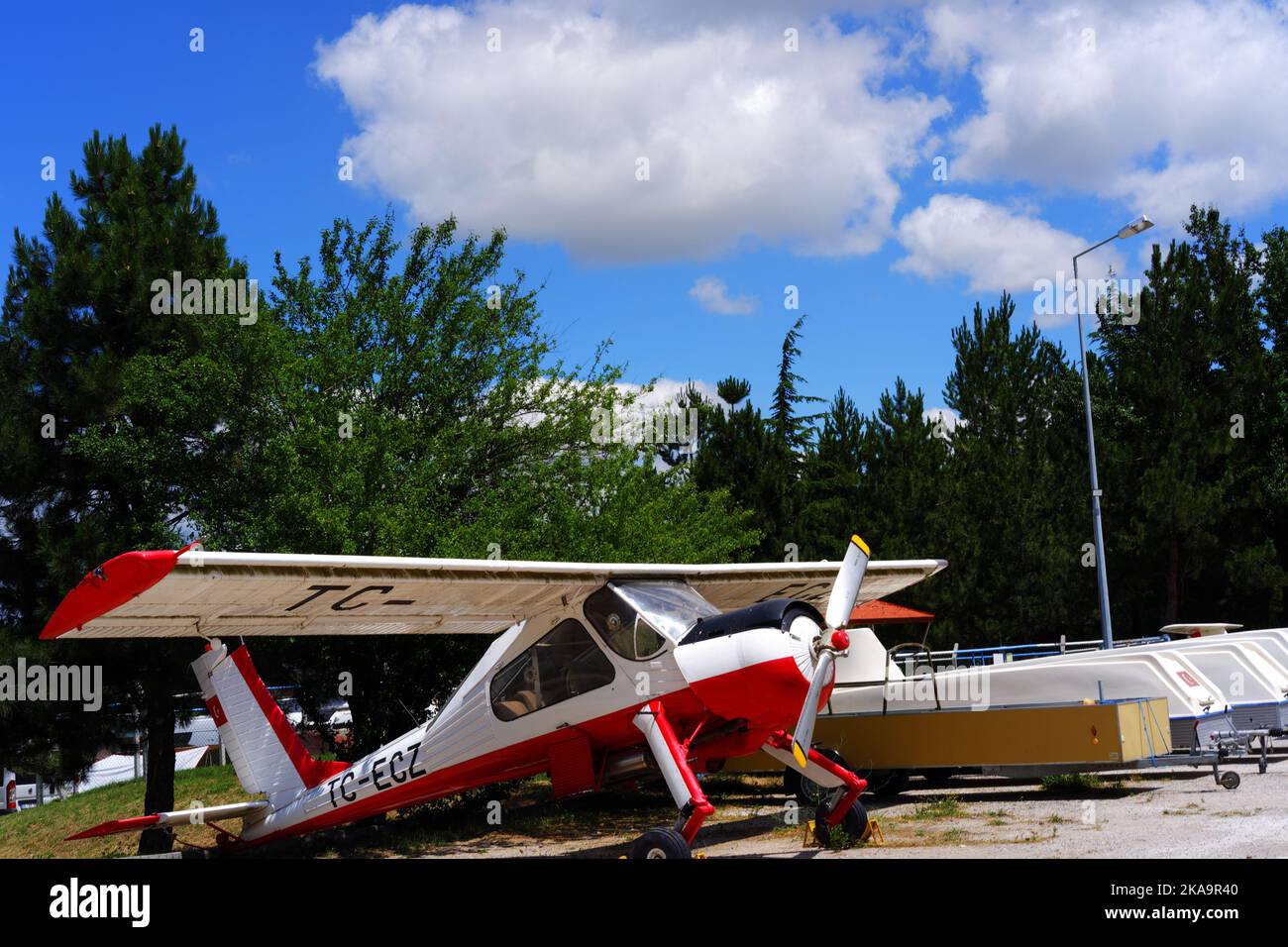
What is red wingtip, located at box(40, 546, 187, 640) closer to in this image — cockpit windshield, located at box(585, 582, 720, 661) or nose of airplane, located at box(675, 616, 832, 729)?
cockpit windshield, located at box(585, 582, 720, 661)

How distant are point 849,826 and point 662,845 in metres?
2.43

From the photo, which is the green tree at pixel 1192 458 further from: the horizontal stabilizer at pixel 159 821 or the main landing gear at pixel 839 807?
the horizontal stabilizer at pixel 159 821

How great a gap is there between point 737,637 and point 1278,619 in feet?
93.4

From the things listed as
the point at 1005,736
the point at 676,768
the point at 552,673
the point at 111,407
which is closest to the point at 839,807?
the point at 676,768

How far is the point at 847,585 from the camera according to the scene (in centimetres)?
1010

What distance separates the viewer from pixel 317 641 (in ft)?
53.3

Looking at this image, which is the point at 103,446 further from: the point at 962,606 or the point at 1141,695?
the point at 962,606

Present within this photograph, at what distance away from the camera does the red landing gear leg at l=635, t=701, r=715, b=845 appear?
8945mm

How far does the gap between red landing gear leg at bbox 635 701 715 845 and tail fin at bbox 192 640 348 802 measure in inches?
169

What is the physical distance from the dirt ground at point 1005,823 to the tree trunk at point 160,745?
6.35m
